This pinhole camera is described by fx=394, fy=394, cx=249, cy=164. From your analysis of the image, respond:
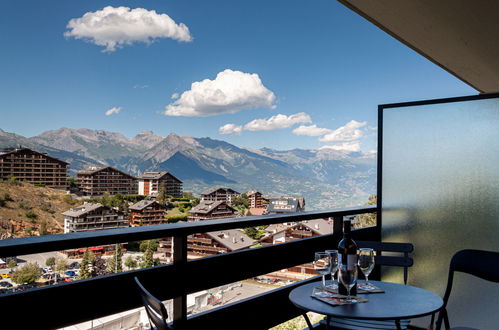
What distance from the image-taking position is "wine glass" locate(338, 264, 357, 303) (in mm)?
1717

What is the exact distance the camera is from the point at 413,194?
125 inches

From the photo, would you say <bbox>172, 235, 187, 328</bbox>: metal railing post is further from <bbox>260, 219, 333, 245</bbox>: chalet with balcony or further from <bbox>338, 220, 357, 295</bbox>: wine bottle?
<bbox>260, 219, 333, 245</bbox>: chalet with balcony

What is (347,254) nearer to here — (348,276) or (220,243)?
(348,276)

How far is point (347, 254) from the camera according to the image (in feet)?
5.71

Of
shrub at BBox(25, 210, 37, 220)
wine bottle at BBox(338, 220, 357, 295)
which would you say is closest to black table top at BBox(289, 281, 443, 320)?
wine bottle at BBox(338, 220, 357, 295)

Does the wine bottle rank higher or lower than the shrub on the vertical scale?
higher

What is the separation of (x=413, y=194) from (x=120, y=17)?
174ft

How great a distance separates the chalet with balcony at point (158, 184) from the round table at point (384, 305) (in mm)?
12416

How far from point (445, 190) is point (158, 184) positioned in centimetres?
1319

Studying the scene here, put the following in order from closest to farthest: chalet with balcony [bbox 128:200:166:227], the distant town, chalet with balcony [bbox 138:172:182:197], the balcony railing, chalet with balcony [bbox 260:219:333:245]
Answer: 1. the balcony railing
2. chalet with balcony [bbox 260:219:333:245]
3. the distant town
4. chalet with balcony [bbox 128:200:166:227]
5. chalet with balcony [bbox 138:172:182:197]

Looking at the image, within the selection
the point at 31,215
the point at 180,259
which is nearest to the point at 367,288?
the point at 180,259

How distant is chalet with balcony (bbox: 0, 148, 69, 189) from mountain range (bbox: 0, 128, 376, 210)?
13.5m

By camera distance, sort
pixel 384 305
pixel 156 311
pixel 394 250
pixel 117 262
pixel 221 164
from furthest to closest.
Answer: pixel 221 164 → pixel 394 250 → pixel 117 262 → pixel 384 305 → pixel 156 311

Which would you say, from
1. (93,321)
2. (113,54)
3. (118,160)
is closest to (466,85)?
(93,321)
